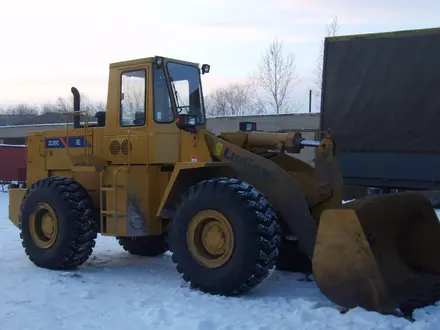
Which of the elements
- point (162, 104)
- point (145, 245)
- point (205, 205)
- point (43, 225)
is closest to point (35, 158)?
point (43, 225)

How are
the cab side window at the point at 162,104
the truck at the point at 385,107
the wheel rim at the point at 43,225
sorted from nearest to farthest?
the truck at the point at 385,107
the cab side window at the point at 162,104
the wheel rim at the point at 43,225

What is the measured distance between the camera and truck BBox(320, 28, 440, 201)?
23.9 ft

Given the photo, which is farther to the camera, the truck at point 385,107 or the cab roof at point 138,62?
the cab roof at point 138,62

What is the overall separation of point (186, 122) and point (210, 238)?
1538 mm

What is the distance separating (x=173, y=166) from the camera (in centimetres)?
799

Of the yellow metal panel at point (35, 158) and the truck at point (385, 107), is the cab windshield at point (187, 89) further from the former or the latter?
the yellow metal panel at point (35, 158)

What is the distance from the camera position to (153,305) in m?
6.27

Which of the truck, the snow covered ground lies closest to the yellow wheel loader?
the snow covered ground

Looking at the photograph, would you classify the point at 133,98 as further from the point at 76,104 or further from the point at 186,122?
the point at 76,104

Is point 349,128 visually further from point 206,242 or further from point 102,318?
point 102,318

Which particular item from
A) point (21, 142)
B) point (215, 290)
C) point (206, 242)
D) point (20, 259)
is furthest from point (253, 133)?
point (21, 142)

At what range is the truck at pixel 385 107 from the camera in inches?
287

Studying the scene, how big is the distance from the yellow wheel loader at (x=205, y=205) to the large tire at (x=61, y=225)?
0.06ft

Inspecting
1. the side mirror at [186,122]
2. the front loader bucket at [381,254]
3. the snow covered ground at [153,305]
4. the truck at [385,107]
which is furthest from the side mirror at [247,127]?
the front loader bucket at [381,254]
